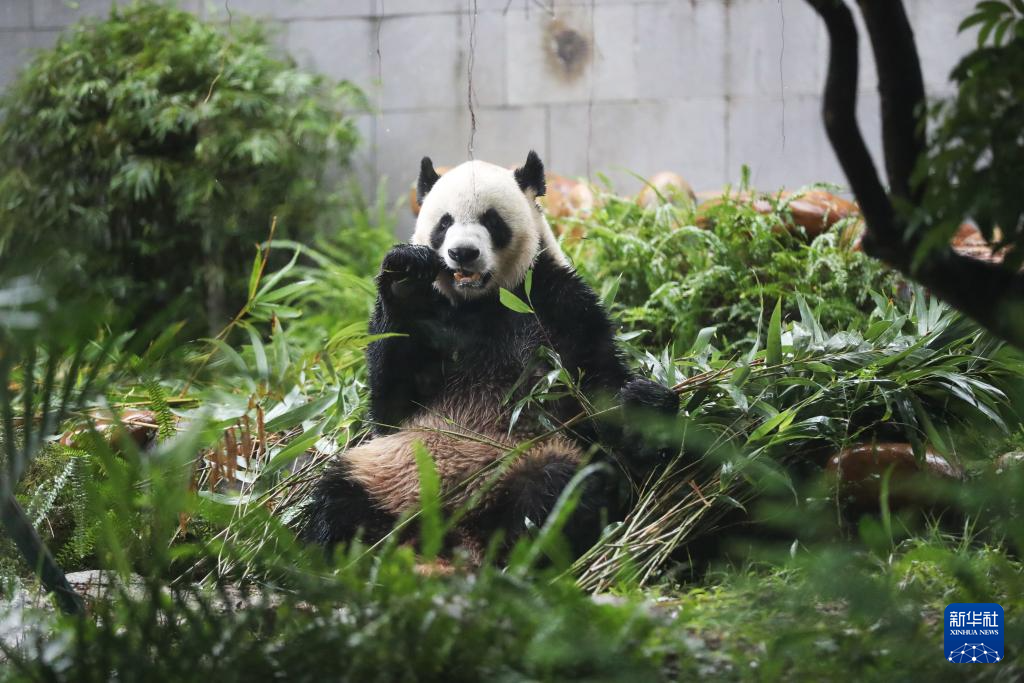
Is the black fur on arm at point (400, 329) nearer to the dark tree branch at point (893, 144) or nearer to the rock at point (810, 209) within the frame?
the dark tree branch at point (893, 144)

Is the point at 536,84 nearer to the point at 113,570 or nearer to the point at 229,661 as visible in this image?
the point at 113,570

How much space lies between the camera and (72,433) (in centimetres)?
258

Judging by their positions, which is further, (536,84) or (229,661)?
(536,84)

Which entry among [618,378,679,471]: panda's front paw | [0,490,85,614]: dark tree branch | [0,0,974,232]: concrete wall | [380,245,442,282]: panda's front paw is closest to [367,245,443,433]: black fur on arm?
[380,245,442,282]: panda's front paw

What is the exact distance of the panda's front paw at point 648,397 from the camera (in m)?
2.08

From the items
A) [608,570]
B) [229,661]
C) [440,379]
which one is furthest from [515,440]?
[229,661]

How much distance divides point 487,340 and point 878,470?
101 cm

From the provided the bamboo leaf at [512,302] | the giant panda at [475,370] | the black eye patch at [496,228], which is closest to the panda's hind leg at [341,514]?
the giant panda at [475,370]

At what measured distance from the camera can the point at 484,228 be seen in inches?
89.7

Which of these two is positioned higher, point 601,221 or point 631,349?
point 601,221

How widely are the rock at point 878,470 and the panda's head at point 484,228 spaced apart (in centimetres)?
87

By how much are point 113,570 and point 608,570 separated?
35.9 inches

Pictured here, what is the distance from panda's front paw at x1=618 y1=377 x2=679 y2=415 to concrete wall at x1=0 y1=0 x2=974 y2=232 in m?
0.81

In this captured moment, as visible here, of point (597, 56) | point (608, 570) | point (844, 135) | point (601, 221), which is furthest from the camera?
point (601, 221)
